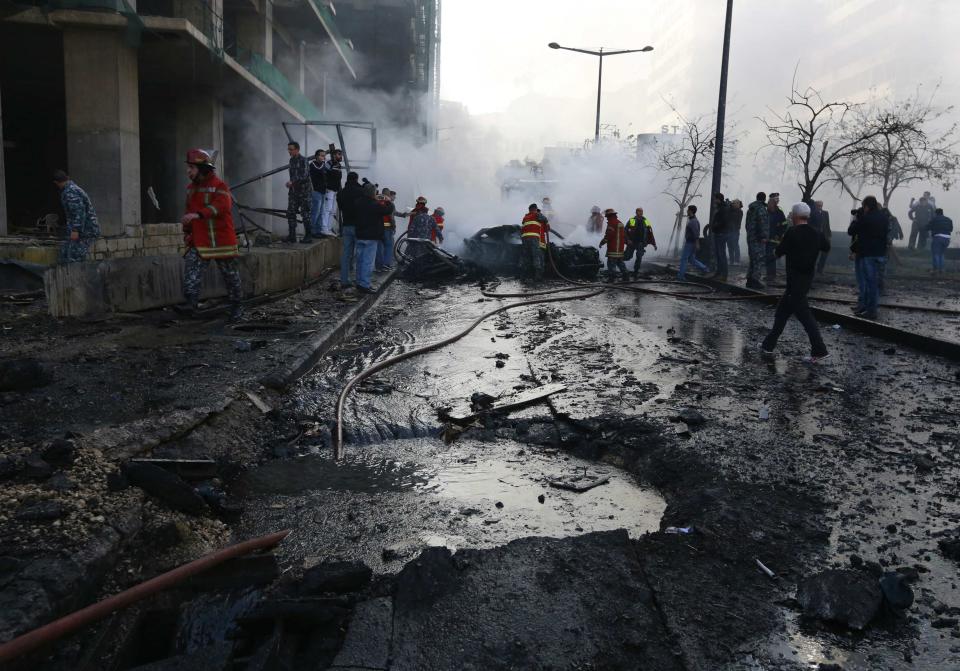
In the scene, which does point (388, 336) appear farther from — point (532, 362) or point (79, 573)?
point (79, 573)

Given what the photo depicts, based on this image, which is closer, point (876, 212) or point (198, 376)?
point (198, 376)

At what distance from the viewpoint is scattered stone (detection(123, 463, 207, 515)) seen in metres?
3.32

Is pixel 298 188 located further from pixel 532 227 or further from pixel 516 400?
pixel 516 400

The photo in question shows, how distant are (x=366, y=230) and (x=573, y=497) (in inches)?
314

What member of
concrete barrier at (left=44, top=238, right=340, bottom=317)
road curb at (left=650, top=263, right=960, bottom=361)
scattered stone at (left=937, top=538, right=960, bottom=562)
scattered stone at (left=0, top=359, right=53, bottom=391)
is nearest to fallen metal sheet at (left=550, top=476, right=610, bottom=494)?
scattered stone at (left=937, top=538, right=960, bottom=562)

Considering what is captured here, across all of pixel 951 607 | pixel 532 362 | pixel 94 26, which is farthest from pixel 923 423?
pixel 94 26

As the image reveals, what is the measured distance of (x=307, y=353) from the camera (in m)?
6.44

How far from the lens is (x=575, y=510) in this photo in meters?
3.64

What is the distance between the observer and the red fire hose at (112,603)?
6.67ft

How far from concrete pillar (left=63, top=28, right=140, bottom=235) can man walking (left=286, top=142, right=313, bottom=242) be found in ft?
15.7

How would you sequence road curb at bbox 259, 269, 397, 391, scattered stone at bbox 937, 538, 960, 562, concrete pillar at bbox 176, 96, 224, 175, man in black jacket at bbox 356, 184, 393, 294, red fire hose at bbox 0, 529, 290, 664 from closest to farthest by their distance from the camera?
red fire hose at bbox 0, 529, 290, 664 < scattered stone at bbox 937, 538, 960, 562 < road curb at bbox 259, 269, 397, 391 < man in black jacket at bbox 356, 184, 393, 294 < concrete pillar at bbox 176, 96, 224, 175

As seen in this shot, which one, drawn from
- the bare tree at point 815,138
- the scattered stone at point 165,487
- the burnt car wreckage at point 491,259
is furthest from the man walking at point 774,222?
the scattered stone at point 165,487

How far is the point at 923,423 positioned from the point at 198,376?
17.4 ft

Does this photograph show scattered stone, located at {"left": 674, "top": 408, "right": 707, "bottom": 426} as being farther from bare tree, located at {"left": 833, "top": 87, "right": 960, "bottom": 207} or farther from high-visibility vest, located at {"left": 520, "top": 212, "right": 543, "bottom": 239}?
bare tree, located at {"left": 833, "top": 87, "right": 960, "bottom": 207}
